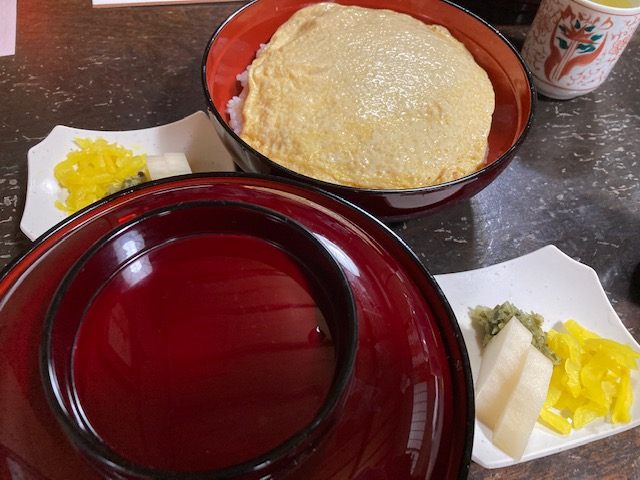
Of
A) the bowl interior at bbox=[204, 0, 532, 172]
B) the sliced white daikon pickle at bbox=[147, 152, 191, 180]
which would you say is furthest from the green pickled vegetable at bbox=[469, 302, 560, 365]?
the sliced white daikon pickle at bbox=[147, 152, 191, 180]

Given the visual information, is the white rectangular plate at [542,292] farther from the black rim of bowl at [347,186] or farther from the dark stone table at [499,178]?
the black rim of bowl at [347,186]

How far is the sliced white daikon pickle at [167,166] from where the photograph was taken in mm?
1203

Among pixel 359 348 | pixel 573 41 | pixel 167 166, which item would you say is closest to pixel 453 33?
pixel 573 41

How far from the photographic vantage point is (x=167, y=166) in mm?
1212

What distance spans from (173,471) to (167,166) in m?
0.86

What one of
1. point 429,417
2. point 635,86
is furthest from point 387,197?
point 635,86

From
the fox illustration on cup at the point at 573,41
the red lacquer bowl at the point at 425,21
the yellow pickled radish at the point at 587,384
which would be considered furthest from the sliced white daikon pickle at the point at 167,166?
the fox illustration on cup at the point at 573,41

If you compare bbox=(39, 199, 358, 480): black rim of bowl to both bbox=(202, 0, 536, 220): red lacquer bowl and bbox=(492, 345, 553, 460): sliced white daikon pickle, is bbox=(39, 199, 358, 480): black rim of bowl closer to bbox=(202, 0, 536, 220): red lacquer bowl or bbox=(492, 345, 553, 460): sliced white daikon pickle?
bbox=(202, 0, 536, 220): red lacquer bowl

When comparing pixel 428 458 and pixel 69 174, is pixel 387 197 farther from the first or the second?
pixel 69 174

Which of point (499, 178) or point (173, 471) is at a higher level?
point (173, 471)

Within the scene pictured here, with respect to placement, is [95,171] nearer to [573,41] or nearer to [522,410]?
[522,410]

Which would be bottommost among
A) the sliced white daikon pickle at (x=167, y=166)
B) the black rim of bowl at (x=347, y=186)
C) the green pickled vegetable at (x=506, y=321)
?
the sliced white daikon pickle at (x=167, y=166)

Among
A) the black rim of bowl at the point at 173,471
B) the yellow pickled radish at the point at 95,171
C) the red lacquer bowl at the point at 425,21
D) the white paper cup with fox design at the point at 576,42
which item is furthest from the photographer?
the white paper cup with fox design at the point at 576,42

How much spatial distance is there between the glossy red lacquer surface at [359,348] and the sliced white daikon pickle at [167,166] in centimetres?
52
